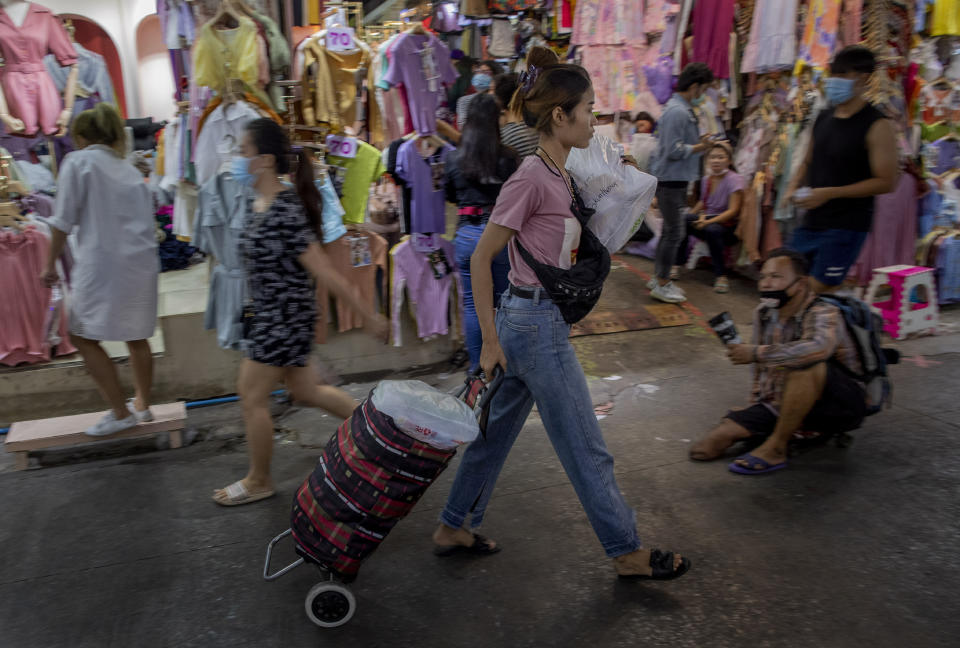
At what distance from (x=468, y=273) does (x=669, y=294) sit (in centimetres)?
241

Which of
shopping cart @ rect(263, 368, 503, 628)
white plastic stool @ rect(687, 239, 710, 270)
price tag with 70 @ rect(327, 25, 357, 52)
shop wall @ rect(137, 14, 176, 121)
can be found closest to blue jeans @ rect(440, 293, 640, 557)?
shopping cart @ rect(263, 368, 503, 628)

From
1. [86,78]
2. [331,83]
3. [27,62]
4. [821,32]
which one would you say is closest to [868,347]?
[331,83]

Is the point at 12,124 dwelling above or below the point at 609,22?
below

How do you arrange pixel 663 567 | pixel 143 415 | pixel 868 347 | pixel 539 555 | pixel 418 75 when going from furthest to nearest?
pixel 418 75, pixel 143 415, pixel 868 347, pixel 539 555, pixel 663 567

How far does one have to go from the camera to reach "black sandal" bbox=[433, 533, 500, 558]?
2.86 m

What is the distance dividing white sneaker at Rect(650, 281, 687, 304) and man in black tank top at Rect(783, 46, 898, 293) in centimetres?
206

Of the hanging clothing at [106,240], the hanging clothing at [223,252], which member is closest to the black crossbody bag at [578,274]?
the hanging clothing at [106,240]

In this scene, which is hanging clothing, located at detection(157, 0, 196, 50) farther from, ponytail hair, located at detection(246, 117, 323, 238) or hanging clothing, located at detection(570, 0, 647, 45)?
hanging clothing, located at detection(570, 0, 647, 45)

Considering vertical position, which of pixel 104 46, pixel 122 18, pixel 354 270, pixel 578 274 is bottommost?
pixel 354 270

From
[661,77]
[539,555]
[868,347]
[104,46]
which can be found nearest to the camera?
[539,555]

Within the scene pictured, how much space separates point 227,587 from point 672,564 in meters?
1.61

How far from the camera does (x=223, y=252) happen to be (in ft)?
14.5

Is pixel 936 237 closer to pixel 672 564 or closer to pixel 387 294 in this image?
pixel 387 294

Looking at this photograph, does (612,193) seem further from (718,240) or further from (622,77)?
(622,77)
